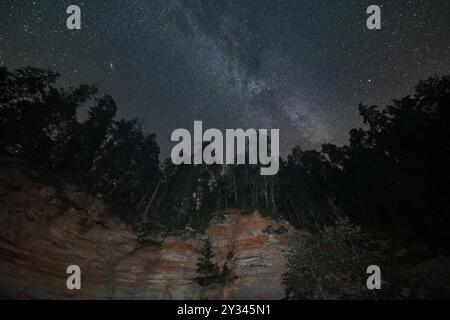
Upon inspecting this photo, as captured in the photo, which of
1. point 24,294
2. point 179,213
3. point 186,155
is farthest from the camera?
point 186,155

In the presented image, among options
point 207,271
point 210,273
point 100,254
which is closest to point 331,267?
point 210,273

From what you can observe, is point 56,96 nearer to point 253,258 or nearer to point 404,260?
point 253,258

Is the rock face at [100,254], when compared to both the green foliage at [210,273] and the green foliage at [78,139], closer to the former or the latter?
the green foliage at [210,273]

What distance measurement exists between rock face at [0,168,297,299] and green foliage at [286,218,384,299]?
244 cm

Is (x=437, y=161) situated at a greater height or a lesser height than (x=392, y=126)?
lesser

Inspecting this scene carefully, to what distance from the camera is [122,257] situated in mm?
28906

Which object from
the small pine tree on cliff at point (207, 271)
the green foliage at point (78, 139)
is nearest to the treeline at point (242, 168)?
the green foliage at point (78, 139)

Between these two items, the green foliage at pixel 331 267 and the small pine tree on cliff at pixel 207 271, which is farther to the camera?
the small pine tree on cliff at pixel 207 271

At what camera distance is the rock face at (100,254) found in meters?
21.4

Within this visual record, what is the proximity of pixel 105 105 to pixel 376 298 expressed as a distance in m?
40.9

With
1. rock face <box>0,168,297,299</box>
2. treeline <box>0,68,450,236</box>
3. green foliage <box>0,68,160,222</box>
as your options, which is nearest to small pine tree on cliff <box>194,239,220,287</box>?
rock face <box>0,168,297,299</box>

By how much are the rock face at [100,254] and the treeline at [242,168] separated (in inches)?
158
